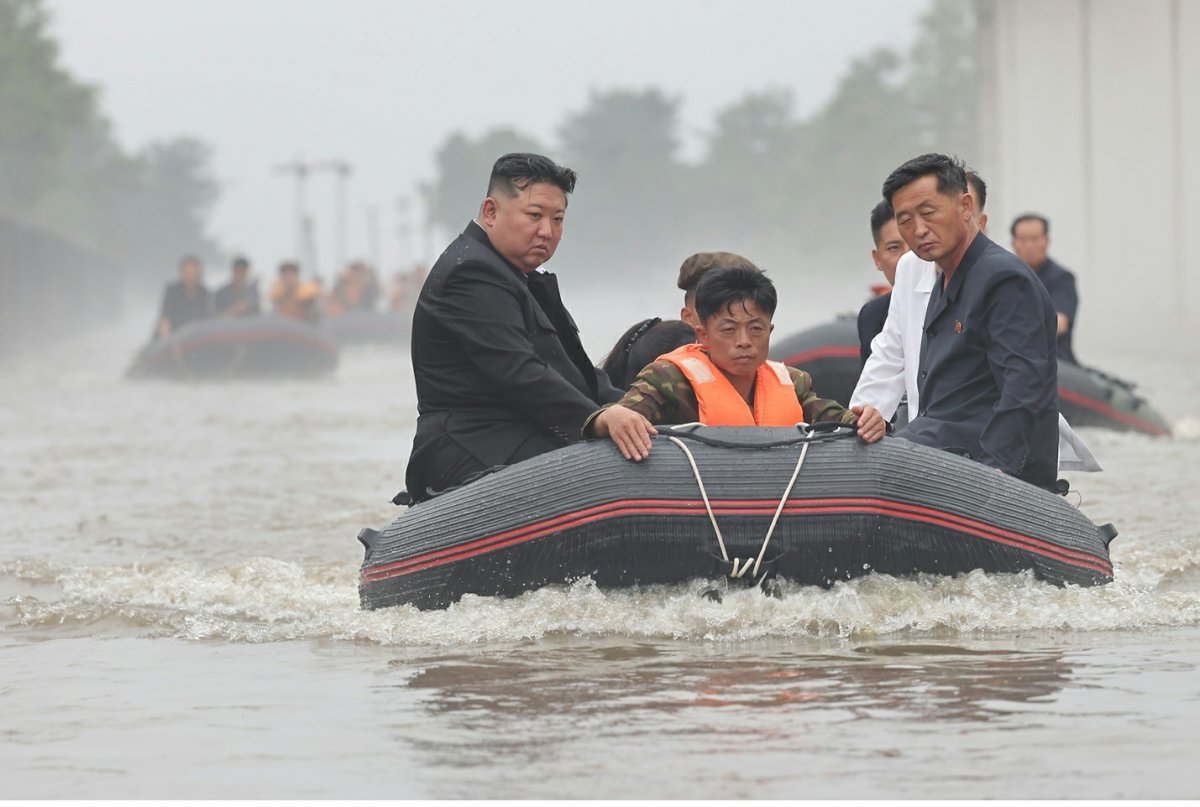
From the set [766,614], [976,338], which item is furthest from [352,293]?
[766,614]

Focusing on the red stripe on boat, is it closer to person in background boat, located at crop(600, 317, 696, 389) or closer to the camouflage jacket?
the camouflage jacket

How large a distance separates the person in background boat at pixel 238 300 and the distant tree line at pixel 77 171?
1900 centimetres

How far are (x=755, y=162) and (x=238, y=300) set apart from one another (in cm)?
9764

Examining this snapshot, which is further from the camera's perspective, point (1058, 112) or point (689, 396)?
point (1058, 112)

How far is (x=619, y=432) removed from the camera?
221 inches

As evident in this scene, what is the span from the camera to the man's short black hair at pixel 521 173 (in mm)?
5965

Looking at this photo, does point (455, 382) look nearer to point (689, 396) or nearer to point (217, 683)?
point (689, 396)

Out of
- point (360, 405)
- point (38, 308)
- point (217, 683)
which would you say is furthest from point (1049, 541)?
point (38, 308)

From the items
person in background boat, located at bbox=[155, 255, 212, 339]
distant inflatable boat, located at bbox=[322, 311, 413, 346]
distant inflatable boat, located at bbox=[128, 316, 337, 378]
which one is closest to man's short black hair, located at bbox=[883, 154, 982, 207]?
person in background boat, located at bbox=[155, 255, 212, 339]

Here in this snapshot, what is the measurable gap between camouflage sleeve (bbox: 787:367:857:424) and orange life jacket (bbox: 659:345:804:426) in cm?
3

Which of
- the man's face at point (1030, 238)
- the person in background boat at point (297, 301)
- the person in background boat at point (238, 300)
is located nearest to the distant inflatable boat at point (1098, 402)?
the man's face at point (1030, 238)

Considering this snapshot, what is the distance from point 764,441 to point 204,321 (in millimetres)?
18237

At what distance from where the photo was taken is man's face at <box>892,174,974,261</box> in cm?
594

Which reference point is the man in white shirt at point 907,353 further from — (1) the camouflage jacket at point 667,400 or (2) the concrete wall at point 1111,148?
(2) the concrete wall at point 1111,148
